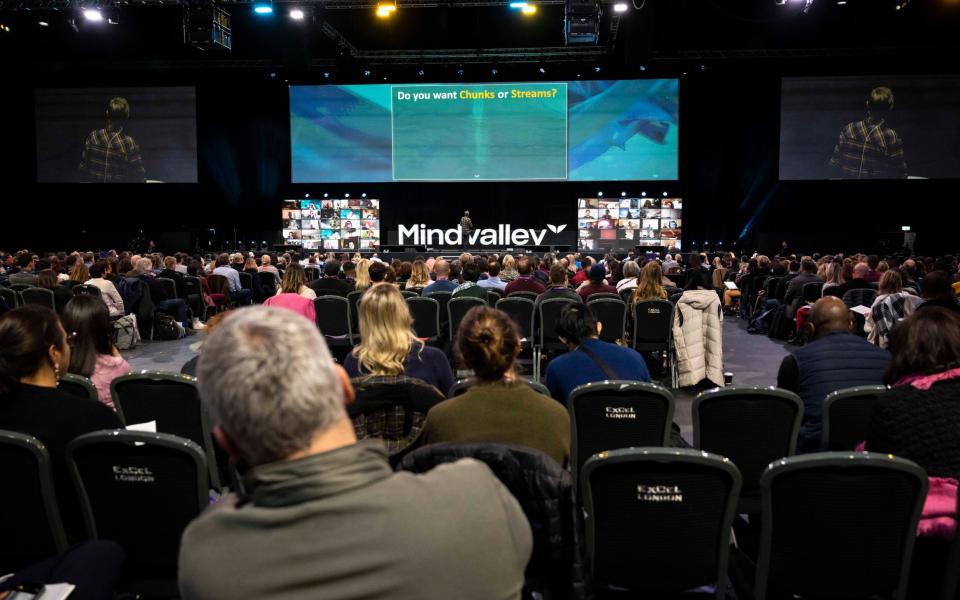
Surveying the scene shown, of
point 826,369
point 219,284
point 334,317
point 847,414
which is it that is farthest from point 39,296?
point 847,414

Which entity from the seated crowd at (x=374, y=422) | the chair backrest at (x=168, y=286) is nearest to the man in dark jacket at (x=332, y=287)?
the seated crowd at (x=374, y=422)

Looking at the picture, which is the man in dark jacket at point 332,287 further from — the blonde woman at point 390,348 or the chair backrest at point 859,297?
the chair backrest at point 859,297

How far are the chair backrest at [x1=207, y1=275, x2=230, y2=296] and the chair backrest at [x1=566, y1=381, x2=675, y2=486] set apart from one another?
9651 millimetres

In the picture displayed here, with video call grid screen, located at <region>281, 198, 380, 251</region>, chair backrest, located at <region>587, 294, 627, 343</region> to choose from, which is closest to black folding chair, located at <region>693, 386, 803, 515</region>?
chair backrest, located at <region>587, 294, 627, 343</region>

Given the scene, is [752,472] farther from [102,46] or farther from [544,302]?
[102,46]

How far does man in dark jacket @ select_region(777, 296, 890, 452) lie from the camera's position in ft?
12.0

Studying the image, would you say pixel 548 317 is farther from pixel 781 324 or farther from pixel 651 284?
pixel 781 324

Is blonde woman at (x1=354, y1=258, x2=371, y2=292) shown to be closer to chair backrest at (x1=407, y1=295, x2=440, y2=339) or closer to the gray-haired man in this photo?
chair backrest at (x1=407, y1=295, x2=440, y2=339)

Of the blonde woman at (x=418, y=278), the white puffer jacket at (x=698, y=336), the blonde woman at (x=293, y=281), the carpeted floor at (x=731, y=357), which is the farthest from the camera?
the blonde woman at (x=418, y=278)

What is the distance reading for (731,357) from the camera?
9.19 m

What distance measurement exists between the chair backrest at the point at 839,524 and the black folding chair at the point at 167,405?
2.57 m

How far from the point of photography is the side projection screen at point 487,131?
1911cm

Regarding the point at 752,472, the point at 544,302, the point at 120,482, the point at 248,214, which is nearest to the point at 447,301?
the point at 544,302

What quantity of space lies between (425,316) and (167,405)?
12.6ft
